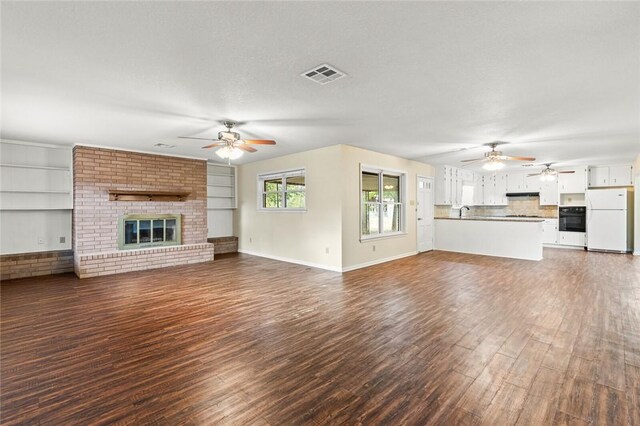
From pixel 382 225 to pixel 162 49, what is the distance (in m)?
5.54

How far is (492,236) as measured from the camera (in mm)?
7727

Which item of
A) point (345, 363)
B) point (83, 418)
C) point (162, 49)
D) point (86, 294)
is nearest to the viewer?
point (83, 418)

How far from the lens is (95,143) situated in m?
5.68

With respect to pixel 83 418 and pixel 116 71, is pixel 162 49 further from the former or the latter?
pixel 83 418

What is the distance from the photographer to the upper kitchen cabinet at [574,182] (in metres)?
8.73

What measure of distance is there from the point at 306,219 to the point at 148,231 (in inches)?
136

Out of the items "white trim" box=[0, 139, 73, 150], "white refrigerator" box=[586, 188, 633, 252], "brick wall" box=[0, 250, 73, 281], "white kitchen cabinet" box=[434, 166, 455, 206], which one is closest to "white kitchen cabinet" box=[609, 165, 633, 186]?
"white refrigerator" box=[586, 188, 633, 252]

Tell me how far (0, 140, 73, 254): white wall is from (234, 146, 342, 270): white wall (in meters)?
3.80

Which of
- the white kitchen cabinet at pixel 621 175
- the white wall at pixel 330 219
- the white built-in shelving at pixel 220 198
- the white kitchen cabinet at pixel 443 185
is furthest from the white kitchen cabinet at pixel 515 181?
the white built-in shelving at pixel 220 198

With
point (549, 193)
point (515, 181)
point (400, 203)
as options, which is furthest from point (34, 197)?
point (549, 193)

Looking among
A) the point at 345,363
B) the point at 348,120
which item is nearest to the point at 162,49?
the point at 348,120

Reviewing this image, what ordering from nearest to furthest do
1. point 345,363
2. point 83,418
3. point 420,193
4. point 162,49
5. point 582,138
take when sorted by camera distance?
point 83,418 → point 162,49 → point 345,363 → point 582,138 → point 420,193

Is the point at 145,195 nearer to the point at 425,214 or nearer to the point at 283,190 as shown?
the point at 283,190

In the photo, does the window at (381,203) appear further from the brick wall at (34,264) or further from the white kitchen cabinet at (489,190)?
the brick wall at (34,264)
